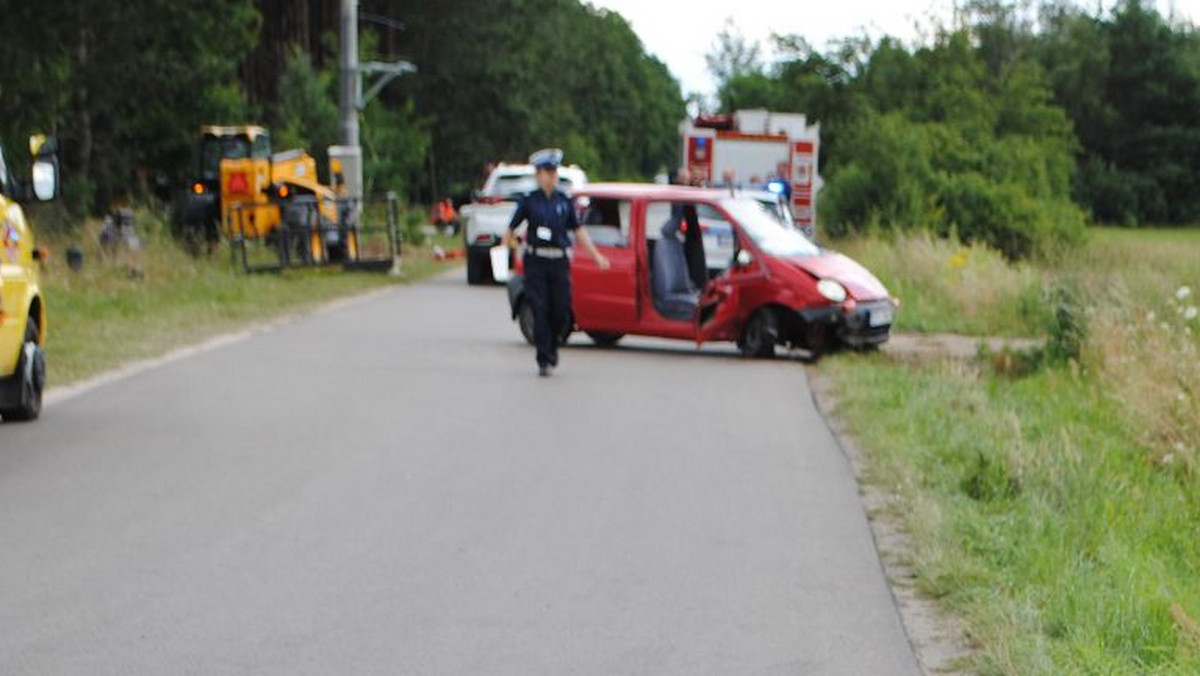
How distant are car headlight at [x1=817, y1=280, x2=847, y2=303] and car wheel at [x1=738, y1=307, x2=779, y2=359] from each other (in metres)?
0.53

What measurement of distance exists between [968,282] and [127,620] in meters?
20.3

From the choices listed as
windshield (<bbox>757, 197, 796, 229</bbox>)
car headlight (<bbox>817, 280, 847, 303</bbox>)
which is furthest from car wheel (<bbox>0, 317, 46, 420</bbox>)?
windshield (<bbox>757, 197, 796, 229</bbox>)

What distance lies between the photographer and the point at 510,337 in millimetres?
21500

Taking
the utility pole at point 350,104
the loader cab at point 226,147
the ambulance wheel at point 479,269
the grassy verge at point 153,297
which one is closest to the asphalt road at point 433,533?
the grassy verge at point 153,297

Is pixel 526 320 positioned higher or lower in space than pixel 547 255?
lower

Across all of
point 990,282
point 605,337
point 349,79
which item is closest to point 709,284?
point 605,337

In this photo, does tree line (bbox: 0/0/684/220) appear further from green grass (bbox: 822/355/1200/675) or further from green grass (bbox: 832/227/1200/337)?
green grass (bbox: 822/355/1200/675)

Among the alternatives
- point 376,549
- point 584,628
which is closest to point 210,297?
point 376,549

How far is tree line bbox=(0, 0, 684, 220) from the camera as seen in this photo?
145 feet

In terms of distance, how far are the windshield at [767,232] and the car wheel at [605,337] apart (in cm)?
164

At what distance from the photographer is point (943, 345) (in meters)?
21.7

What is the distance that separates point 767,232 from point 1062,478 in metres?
9.23

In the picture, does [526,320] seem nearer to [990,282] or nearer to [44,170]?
[44,170]

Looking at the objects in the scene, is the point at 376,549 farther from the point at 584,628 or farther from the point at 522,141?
the point at 522,141
